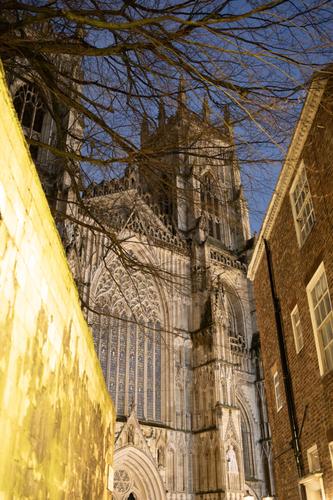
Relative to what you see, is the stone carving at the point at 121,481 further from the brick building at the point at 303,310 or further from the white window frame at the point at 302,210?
the white window frame at the point at 302,210

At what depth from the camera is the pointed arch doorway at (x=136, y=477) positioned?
1870 cm

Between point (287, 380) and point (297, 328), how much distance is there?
1094 millimetres

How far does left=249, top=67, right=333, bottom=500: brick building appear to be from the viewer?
7305 mm

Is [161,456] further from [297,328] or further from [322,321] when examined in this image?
[322,321]

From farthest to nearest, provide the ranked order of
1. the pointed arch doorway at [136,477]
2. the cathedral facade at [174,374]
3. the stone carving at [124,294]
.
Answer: the stone carving at [124,294]
the cathedral facade at [174,374]
the pointed arch doorway at [136,477]

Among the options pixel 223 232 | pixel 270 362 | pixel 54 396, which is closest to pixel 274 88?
pixel 54 396

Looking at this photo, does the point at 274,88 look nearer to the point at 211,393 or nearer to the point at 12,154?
the point at 12,154

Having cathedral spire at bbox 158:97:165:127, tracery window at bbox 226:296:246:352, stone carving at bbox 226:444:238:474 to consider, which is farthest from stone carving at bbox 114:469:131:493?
cathedral spire at bbox 158:97:165:127

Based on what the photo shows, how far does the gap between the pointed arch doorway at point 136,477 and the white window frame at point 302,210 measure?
13.4 meters

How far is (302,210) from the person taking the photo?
8.89 meters

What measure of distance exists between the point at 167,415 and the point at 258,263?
37.0 feet

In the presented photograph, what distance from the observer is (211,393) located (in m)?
20.9

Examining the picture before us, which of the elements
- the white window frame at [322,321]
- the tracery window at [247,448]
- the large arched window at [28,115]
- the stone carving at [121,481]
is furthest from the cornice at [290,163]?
the large arched window at [28,115]

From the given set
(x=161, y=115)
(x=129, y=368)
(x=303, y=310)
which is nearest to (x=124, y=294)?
(x=129, y=368)
